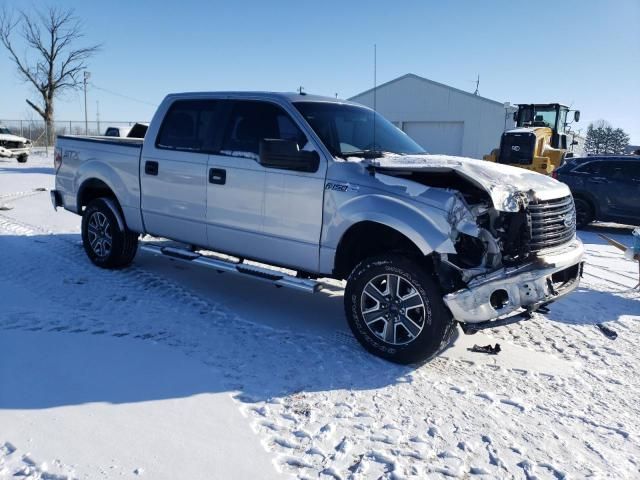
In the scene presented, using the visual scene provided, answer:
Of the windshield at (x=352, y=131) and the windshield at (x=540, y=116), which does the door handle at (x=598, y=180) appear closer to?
the windshield at (x=540, y=116)

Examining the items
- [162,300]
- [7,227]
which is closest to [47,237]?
[7,227]

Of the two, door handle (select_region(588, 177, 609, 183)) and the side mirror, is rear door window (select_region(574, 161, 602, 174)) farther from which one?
the side mirror

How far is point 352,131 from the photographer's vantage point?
5.02 metres

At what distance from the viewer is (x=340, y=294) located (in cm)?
588

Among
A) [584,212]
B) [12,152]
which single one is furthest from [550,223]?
[12,152]

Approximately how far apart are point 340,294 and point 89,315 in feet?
8.41

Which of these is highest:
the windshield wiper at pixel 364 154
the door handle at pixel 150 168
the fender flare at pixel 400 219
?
the windshield wiper at pixel 364 154

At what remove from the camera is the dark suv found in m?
11.2

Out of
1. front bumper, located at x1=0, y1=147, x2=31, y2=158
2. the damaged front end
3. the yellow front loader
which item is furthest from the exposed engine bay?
front bumper, located at x1=0, y1=147, x2=31, y2=158

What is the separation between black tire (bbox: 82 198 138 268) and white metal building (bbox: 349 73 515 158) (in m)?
25.1

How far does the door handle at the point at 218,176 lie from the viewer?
5070 millimetres

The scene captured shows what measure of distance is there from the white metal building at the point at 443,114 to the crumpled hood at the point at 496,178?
25.8m

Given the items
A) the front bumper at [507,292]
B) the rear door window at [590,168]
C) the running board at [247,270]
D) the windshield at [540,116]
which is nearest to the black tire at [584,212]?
the rear door window at [590,168]

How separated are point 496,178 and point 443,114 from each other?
27.9 m
